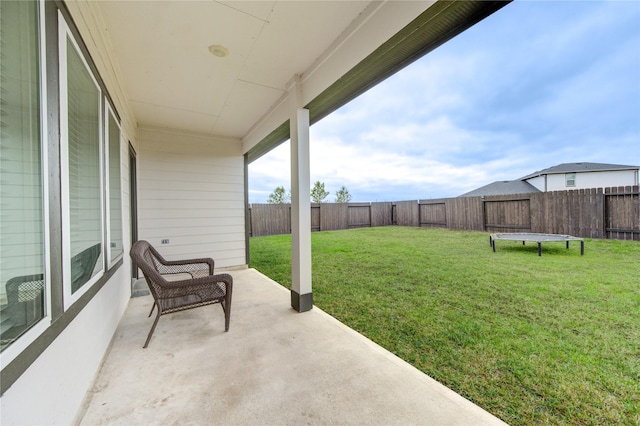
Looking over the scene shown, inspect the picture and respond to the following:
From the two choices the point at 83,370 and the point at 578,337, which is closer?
the point at 83,370

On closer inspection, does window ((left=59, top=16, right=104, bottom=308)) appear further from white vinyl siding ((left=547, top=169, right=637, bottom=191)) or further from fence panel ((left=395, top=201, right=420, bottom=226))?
white vinyl siding ((left=547, top=169, right=637, bottom=191))

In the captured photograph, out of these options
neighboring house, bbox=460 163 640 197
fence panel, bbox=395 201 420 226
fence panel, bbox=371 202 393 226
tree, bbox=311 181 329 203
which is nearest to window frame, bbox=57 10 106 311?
fence panel, bbox=395 201 420 226

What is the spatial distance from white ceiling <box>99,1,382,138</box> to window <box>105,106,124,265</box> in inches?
27.7

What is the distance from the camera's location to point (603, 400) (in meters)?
1.50

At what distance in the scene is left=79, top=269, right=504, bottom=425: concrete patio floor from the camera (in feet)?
4.60

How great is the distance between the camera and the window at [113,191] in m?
2.31

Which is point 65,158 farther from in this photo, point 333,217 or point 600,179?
point 600,179

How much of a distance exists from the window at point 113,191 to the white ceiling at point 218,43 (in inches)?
27.7

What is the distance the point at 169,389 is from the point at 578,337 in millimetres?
3473

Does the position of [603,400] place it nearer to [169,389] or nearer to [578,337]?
[578,337]

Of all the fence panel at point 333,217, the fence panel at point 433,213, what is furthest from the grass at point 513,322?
the fence panel at point 333,217

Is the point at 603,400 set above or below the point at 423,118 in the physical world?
below

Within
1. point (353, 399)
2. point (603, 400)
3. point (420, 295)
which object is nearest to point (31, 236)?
point (353, 399)

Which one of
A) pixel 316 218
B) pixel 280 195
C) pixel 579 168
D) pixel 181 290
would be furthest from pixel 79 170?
pixel 579 168
